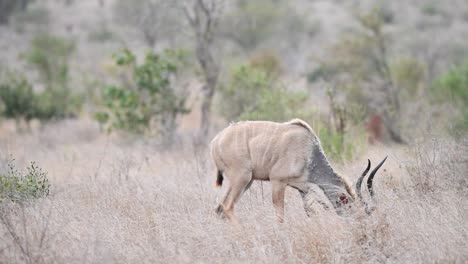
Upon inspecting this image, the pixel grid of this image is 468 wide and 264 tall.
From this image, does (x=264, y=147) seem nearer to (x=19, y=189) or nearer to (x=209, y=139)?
(x=19, y=189)

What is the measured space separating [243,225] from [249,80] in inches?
385

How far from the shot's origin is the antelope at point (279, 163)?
A: 8.03 meters

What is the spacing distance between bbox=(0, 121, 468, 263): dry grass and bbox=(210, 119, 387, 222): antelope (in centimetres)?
30

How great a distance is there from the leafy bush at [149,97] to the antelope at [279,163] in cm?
793

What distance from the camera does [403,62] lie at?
22.7 m

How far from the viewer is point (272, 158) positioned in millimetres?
8109

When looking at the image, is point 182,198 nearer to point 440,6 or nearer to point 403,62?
point 403,62

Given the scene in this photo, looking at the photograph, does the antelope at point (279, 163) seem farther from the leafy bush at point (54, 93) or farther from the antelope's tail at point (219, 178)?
the leafy bush at point (54, 93)

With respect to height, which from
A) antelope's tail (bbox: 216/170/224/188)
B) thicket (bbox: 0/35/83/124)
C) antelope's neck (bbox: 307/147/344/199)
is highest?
antelope's neck (bbox: 307/147/344/199)

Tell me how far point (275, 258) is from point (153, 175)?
518cm

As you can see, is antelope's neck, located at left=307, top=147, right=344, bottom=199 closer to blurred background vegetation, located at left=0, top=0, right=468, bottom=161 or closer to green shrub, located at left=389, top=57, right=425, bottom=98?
blurred background vegetation, located at left=0, top=0, right=468, bottom=161

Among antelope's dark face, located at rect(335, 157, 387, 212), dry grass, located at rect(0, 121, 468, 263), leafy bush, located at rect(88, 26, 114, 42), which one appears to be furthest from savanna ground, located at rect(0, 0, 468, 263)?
leafy bush, located at rect(88, 26, 114, 42)

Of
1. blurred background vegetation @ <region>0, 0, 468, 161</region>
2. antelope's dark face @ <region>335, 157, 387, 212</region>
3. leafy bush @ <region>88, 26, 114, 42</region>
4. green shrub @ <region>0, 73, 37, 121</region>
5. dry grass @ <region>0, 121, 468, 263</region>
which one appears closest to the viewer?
dry grass @ <region>0, 121, 468, 263</region>

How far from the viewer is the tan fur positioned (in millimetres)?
8055
